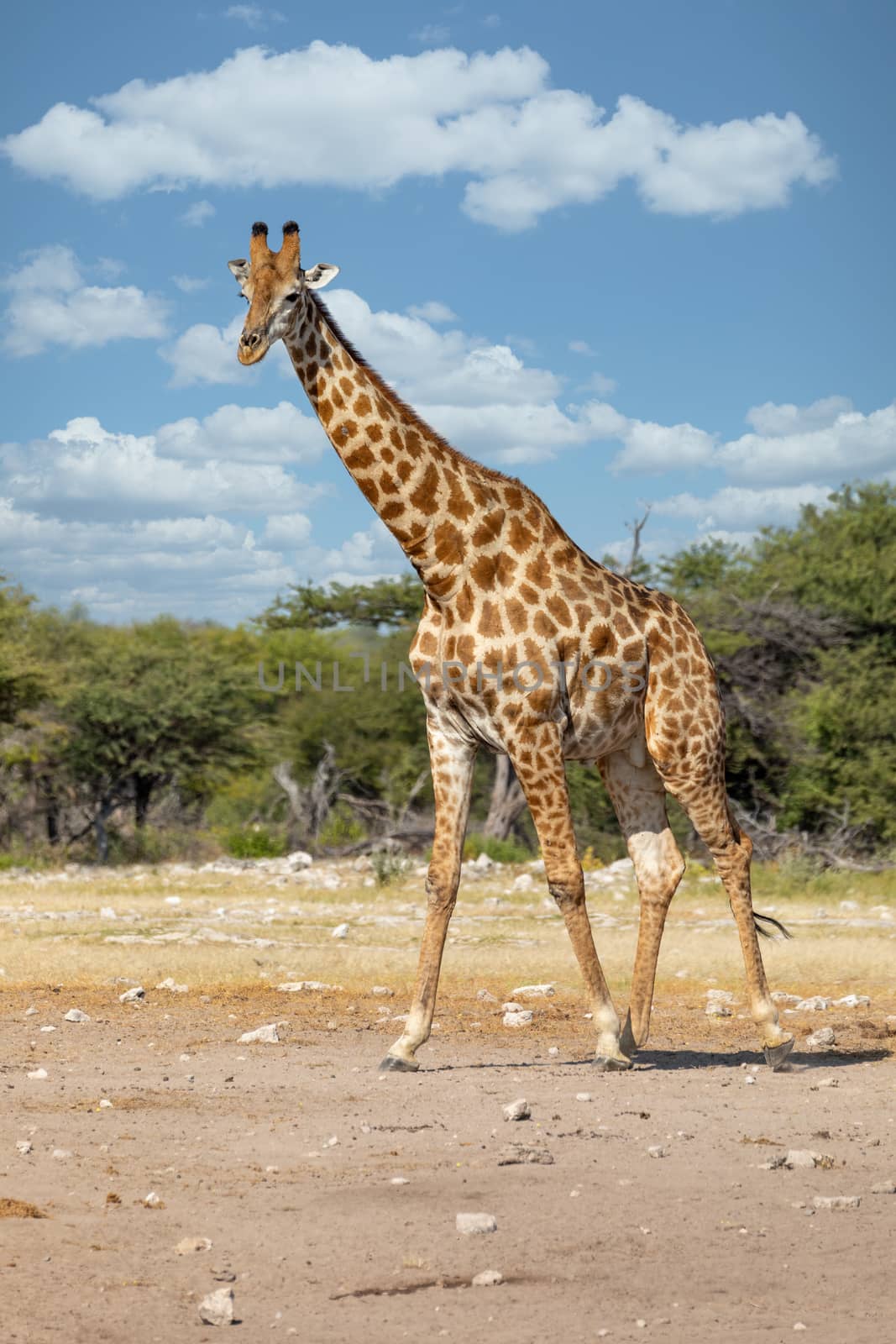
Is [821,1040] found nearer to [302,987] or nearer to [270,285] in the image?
[302,987]

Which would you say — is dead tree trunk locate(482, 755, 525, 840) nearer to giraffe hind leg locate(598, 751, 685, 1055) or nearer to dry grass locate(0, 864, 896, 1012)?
dry grass locate(0, 864, 896, 1012)

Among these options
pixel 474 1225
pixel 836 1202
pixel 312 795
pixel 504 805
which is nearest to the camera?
pixel 474 1225

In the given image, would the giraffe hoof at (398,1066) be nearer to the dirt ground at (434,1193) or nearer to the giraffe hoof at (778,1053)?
the dirt ground at (434,1193)

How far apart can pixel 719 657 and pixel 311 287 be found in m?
24.6

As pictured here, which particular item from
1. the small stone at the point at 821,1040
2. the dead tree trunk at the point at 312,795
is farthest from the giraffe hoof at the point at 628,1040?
the dead tree trunk at the point at 312,795

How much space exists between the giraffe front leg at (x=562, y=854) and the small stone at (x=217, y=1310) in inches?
140

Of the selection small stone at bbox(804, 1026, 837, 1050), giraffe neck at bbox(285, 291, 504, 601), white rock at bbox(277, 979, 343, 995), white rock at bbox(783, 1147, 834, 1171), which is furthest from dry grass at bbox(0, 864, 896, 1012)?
white rock at bbox(783, 1147, 834, 1171)

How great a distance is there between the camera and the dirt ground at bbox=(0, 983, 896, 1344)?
4574mm

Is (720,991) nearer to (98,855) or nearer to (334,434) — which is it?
(334,434)

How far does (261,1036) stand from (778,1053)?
10.0ft

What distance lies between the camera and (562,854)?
26.1ft

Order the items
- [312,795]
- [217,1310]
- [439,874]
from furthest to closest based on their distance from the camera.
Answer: [312,795] < [439,874] < [217,1310]

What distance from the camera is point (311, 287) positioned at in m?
7.91

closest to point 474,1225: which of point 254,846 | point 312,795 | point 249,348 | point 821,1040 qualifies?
point 249,348
